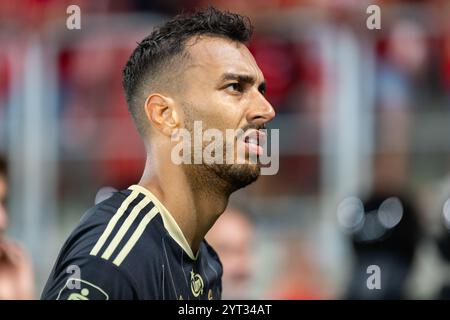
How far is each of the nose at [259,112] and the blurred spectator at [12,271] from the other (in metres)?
2.43

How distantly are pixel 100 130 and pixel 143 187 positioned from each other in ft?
11.1

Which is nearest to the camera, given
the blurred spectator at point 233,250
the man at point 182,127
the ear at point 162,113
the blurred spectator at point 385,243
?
the man at point 182,127

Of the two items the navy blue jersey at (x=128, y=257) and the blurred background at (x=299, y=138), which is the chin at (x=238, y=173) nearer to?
the navy blue jersey at (x=128, y=257)

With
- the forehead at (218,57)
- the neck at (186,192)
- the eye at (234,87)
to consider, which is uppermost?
the forehead at (218,57)

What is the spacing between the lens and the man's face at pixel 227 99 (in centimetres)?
315

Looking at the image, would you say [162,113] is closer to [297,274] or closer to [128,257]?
[128,257]

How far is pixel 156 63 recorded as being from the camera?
332 centimetres

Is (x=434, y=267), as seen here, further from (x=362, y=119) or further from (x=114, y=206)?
(x=114, y=206)

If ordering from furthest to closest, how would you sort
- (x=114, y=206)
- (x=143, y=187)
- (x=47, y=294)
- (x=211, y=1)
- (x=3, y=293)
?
(x=211, y=1)
(x=3, y=293)
(x=143, y=187)
(x=114, y=206)
(x=47, y=294)

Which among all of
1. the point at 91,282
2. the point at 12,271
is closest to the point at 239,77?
the point at 91,282

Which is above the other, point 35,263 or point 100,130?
point 100,130

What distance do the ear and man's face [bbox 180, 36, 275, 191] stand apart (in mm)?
50

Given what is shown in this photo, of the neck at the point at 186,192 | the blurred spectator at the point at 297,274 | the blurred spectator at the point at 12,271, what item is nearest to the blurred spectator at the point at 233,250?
the blurred spectator at the point at 297,274

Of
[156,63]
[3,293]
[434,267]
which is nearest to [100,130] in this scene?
[3,293]
